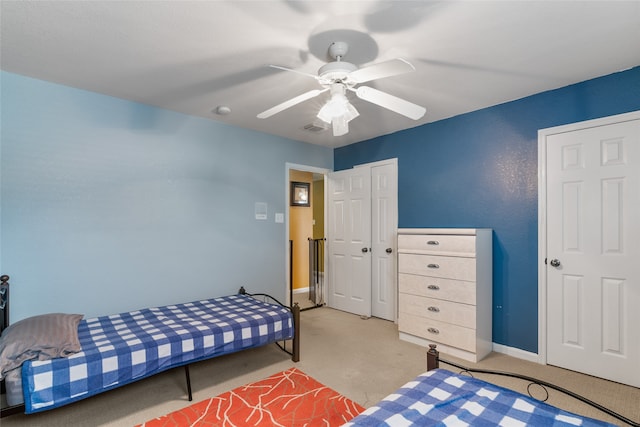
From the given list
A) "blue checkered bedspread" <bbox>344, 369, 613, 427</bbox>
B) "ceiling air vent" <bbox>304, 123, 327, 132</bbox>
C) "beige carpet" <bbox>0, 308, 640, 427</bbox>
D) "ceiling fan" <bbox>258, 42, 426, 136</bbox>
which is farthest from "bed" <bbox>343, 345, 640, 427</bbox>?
"ceiling air vent" <bbox>304, 123, 327, 132</bbox>

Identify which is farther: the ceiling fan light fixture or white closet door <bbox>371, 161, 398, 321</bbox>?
white closet door <bbox>371, 161, 398, 321</bbox>

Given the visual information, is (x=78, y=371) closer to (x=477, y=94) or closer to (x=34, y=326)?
(x=34, y=326)

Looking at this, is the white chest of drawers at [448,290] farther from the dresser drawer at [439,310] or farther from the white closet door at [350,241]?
the white closet door at [350,241]

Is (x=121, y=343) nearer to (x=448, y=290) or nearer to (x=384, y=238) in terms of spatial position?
(x=448, y=290)

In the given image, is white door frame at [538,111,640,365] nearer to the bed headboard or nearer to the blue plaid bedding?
the blue plaid bedding

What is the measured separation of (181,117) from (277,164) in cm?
136

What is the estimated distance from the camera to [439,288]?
10.7 ft

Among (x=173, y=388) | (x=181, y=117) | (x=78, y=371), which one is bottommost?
(x=173, y=388)

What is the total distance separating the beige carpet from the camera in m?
2.18

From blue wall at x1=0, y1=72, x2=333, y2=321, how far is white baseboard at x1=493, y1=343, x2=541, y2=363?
2.73 meters

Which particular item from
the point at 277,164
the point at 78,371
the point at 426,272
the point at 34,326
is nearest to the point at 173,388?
the point at 78,371

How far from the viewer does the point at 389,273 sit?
4312mm

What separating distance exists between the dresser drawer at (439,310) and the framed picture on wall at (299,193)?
300 centimetres

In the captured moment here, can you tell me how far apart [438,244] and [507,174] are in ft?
3.30
